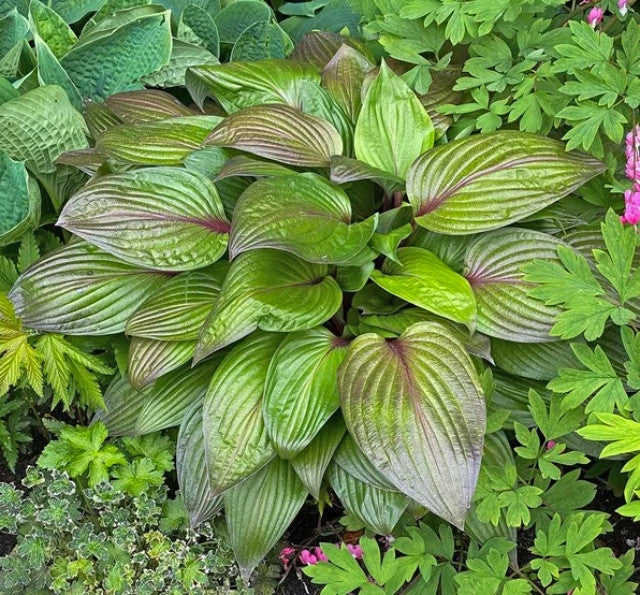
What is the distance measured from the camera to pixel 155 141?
1592 mm

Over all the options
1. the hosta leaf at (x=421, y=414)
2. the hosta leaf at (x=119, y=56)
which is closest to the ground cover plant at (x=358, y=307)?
the hosta leaf at (x=421, y=414)

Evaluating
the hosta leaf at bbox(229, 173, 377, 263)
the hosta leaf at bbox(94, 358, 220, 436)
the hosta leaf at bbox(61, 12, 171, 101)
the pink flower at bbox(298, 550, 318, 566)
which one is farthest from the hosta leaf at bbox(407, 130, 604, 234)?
the hosta leaf at bbox(61, 12, 171, 101)

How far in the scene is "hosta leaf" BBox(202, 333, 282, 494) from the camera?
1.39 m

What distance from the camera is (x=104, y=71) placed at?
1.95 meters

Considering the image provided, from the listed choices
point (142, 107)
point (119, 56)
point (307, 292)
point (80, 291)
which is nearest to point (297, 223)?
point (307, 292)

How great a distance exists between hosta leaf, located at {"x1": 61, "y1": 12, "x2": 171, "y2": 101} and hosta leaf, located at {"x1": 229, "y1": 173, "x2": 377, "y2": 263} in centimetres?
66

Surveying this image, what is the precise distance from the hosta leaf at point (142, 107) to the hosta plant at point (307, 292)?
12cm

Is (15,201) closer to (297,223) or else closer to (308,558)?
(297,223)

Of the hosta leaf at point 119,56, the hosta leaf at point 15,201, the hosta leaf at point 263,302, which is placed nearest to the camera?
the hosta leaf at point 263,302

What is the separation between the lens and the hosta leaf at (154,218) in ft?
4.72

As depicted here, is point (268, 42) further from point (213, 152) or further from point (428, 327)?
point (428, 327)

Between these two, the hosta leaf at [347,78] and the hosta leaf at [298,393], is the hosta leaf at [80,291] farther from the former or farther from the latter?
the hosta leaf at [347,78]

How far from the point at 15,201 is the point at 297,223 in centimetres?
70

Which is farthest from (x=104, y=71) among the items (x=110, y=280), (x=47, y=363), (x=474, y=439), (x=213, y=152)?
(x=474, y=439)
